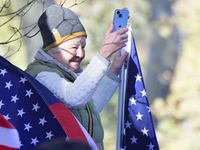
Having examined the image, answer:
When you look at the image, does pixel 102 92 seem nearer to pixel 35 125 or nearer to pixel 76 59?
pixel 76 59

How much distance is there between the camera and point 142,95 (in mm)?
2396

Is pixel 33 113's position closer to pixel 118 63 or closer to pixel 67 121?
pixel 67 121

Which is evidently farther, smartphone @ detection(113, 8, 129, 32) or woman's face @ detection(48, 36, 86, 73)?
smartphone @ detection(113, 8, 129, 32)

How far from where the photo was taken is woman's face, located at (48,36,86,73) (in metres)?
2.09

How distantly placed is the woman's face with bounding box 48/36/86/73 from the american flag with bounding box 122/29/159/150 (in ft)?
1.64

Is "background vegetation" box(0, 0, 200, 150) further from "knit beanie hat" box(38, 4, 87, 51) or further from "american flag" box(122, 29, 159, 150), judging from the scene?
"knit beanie hat" box(38, 4, 87, 51)

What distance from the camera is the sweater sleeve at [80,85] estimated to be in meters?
1.80

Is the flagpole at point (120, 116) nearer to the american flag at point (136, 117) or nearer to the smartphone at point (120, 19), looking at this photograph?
the american flag at point (136, 117)

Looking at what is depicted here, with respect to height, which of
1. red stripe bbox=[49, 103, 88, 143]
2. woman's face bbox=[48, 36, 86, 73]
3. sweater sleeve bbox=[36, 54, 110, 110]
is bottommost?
red stripe bbox=[49, 103, 88, 143]

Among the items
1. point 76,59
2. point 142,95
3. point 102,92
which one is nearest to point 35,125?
point 76,59

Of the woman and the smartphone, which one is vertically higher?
the smartphone

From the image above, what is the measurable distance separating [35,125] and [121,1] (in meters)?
6.48

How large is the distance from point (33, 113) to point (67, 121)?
0.22 meters

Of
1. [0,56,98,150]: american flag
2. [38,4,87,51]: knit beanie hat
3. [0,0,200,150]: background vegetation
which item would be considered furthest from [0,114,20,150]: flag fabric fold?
[0,0,200,150]: background vegetation
